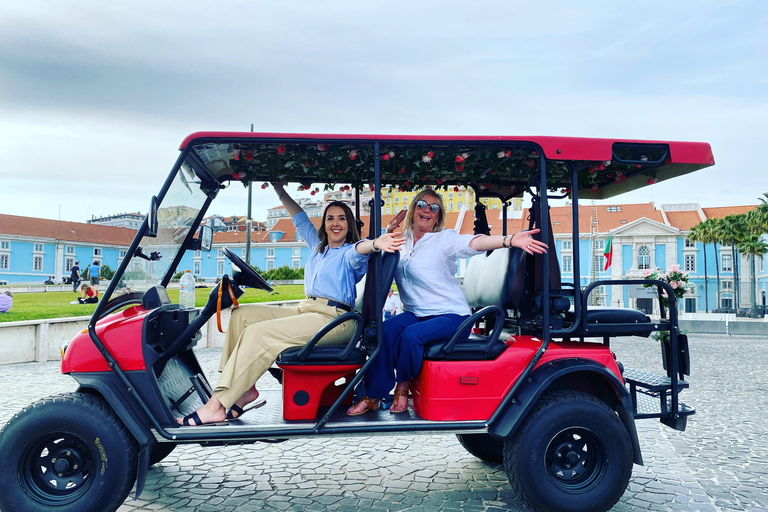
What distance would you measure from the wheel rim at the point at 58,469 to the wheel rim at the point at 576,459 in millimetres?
2718

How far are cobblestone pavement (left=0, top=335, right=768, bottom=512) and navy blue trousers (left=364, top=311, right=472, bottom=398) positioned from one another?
0.82m

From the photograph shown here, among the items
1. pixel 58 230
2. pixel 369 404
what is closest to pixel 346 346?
pixel 369 404

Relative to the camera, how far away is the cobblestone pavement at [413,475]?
4.02 metres

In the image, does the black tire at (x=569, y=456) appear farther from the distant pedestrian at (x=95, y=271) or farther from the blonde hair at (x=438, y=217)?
the distant pedestrian at (x=95, y=271)

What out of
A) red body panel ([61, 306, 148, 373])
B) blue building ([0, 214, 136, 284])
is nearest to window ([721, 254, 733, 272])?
blue building ([0, 214, 136, 284])

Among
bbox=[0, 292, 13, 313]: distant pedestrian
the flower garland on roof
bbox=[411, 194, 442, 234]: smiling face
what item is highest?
the flower garland on roof

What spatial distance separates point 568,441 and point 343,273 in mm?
1802

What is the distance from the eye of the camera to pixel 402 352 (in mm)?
3838

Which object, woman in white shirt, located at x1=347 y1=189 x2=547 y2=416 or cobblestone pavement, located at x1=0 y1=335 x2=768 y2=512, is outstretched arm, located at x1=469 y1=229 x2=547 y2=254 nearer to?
woman in white shirt, located at x1=347 y1=189 x2=547 y2=416

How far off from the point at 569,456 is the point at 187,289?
3112 mm

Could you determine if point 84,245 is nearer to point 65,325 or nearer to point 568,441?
point 65,325

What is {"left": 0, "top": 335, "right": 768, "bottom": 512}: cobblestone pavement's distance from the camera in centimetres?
402

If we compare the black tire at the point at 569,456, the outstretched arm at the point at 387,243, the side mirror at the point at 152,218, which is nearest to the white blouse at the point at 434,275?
the outstretched arm at the point at 387,243

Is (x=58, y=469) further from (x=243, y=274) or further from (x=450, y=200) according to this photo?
(x=450, y=200)
